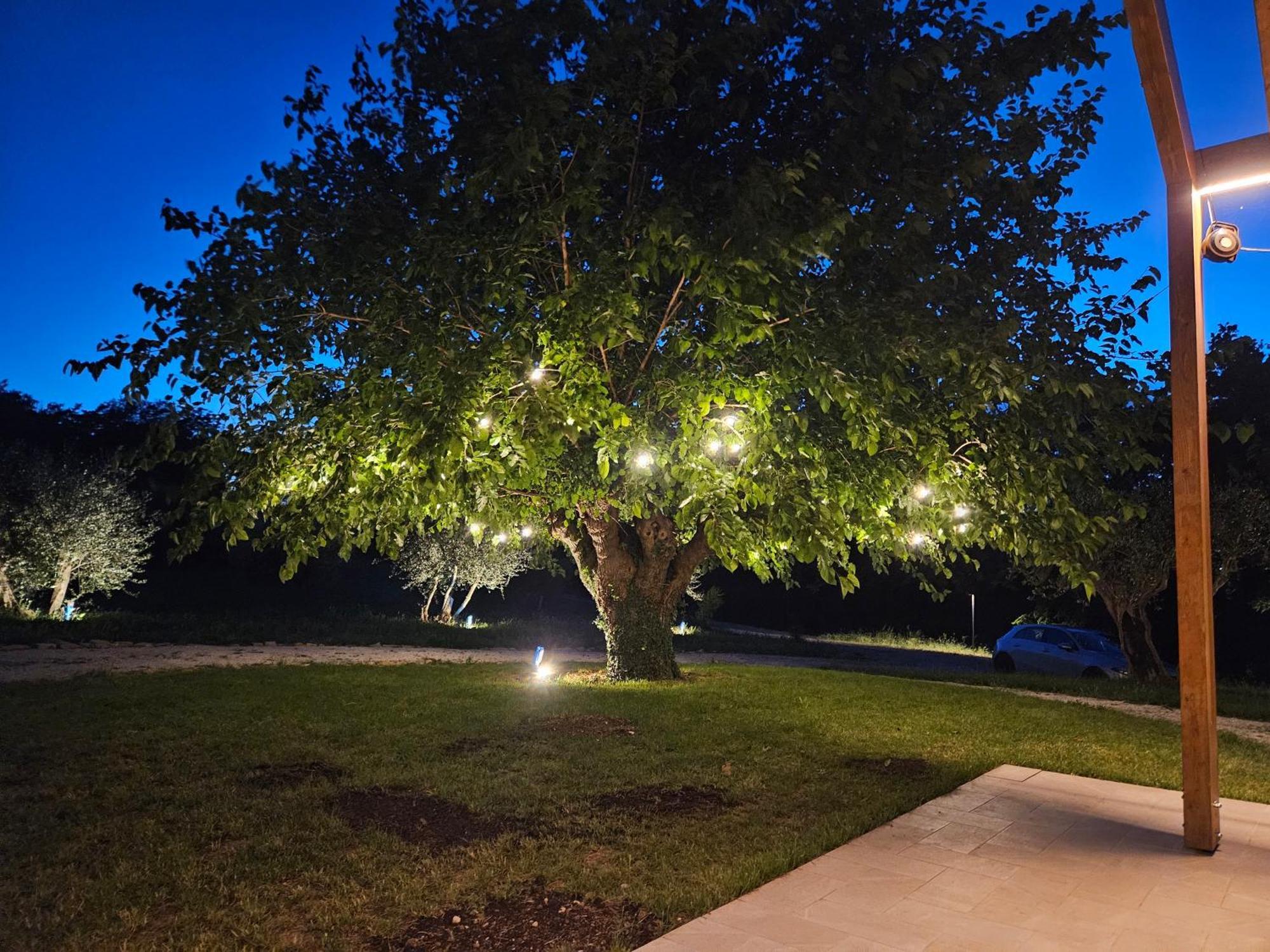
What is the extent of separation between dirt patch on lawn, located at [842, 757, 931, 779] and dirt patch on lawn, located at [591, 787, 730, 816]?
156 centimetres

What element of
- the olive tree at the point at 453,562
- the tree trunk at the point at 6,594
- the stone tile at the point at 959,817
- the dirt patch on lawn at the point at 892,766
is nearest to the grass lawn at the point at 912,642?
the olive tree at the point at 453,562

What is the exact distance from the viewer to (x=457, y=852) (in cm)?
473

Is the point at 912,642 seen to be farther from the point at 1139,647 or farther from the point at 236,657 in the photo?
the point at 236,657

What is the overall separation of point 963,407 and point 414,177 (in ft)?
20.6

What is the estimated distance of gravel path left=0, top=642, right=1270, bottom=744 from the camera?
11.8 metres

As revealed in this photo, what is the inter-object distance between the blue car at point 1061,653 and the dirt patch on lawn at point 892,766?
40.1 feet

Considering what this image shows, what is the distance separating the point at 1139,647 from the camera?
55.0 feet

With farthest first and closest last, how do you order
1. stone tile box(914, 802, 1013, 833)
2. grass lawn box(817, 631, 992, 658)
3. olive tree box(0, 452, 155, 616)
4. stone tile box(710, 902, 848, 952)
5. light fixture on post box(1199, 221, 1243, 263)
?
grass lawn box(817, 631, 992, 658), olive tree box(0, 452, 155, 616), stone tile box(914, 802, 1013, 833), light fixture on post box(1199, 221, 1243, 263), stone tile box(710, 902, 848, 952)

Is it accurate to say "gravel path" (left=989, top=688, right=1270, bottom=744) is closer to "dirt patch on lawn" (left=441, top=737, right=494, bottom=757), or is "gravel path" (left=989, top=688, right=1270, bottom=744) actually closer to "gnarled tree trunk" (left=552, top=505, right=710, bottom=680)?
"gnarled tree trunk" (left=552, top=505, right=710, bottom=680)

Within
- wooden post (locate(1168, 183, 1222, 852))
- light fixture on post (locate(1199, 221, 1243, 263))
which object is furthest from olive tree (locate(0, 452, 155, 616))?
light fixture on post (locate(1199, 221, 1243, 263))

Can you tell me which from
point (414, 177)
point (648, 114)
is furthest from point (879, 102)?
point (414, 177)

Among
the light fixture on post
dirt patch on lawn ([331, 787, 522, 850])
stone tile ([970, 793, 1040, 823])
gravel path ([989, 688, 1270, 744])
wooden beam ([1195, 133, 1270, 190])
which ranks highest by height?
wooden beam ([1195, 133, 1270, 190])

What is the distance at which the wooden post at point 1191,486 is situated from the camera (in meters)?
4.94

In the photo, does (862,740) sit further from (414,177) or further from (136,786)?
(414,177)
